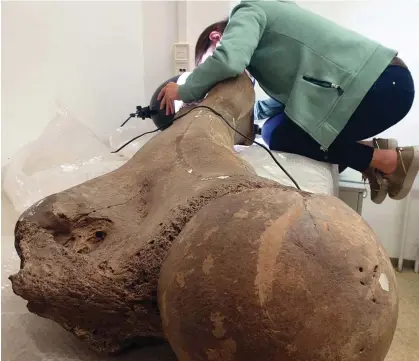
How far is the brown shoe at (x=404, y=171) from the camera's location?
1.48 meters

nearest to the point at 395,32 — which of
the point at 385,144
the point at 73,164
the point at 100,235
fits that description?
the point at 385,144

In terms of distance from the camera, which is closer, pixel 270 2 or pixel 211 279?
pixel 211 279

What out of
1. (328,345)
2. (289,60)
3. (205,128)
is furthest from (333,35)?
(328,345)

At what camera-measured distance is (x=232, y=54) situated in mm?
1261

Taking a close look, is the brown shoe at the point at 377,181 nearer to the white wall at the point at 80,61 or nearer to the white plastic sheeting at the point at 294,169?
the white plastic sheeting at the point at 294,169

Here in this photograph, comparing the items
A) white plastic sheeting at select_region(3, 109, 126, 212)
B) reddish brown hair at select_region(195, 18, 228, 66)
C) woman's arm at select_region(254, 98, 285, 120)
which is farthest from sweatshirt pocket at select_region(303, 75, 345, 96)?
white plastic sheeting at select_region(3, 109, 126, 212)

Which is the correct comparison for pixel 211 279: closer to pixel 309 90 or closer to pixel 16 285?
pixel 16 285

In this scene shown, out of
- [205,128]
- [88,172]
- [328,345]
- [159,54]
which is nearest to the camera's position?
[328,345]

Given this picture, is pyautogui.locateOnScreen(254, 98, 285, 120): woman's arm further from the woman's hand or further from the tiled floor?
the tiled floor

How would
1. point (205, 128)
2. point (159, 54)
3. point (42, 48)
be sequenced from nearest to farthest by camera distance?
1. point (205, 128)
2. point (42, 48)
3. point (159, 54)

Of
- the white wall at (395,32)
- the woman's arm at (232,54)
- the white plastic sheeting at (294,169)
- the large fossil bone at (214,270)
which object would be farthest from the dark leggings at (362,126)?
the large fossil bone at (214,270)

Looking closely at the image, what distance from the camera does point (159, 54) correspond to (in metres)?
2.10

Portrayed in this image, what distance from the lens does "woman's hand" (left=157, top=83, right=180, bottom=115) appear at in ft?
4.60

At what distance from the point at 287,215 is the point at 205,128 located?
1.64ft
